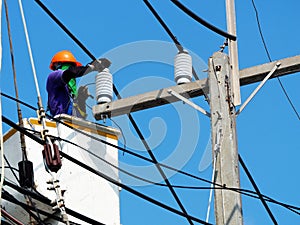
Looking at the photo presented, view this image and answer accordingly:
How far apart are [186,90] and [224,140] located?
2.47 ft

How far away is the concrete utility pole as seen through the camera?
9.50m

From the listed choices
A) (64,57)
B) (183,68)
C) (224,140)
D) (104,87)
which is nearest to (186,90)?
(183,68)

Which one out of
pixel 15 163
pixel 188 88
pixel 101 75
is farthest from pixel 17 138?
pixel 188 88

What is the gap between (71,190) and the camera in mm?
11008

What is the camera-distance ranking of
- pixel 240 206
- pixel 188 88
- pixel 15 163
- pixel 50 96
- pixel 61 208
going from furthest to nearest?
1. pixel 50 96
2. pixel 15 163
3. pixel 188 88
4. pixel 240 206
5. pixel 61 208

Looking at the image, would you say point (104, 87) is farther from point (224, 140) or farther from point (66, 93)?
point (224, 140)

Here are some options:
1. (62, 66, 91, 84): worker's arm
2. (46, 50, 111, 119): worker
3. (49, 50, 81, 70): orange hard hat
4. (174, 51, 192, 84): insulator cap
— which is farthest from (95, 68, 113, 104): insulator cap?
(49, 50, 81, 70): orange hard hat

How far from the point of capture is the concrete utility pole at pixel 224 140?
9.50 meters

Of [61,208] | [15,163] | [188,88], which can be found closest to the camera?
[61,208]

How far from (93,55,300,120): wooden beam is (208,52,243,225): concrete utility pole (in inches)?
7.2

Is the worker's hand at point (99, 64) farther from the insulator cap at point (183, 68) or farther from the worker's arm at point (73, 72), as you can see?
the insulator cap at point (183, 68)

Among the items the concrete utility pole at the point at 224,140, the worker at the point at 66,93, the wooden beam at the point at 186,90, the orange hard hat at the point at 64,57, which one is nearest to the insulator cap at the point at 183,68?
the wooden beam at the point at 186,90

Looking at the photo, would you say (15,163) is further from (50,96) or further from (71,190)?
(50,96)

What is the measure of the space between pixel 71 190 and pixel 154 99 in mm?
1461
